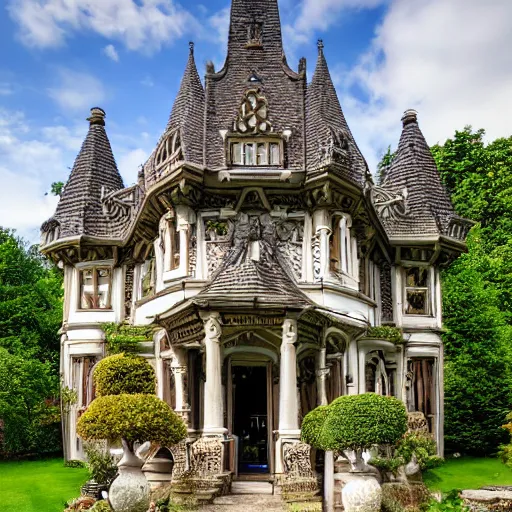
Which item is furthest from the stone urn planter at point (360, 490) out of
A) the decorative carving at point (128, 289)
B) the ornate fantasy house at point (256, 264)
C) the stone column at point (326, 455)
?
the decorative carving at point (128, 289)

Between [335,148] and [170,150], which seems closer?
[335,148]

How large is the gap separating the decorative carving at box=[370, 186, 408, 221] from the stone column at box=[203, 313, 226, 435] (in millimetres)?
8659

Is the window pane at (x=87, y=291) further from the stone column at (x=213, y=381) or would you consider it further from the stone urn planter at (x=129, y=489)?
the stone urn planter at (x=129, y=489)

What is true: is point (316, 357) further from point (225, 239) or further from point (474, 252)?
point (474, 252)

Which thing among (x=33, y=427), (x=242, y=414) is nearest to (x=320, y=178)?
(x=242, y=414)

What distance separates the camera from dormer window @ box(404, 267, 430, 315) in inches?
827

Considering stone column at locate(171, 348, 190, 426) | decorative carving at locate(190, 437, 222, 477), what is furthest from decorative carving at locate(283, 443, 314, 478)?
stone column at locate(171, 348, 190, 426)

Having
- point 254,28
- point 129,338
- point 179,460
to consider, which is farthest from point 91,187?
point 179,460

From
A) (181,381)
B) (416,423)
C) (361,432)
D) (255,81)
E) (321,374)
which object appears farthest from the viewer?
(255,81)

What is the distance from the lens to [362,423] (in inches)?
429

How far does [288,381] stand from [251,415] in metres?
2.68

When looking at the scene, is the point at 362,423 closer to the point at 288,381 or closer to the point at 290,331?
the point at 288,381

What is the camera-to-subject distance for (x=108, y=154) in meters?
23.0

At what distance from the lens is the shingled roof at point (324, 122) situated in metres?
16.8
